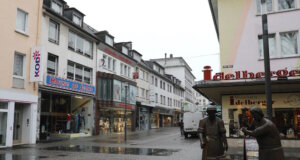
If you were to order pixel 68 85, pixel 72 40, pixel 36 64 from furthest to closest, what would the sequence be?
pixel 72 40 < pixel 68 85 < pixel 36 64

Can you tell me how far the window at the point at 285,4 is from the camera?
15627 mm

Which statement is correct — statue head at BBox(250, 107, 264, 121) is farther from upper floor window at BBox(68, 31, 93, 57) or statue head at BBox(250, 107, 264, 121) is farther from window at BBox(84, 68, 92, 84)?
window at BBox(84, 68, 92, 84)

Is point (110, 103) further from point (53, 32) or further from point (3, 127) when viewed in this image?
point (3, 127)

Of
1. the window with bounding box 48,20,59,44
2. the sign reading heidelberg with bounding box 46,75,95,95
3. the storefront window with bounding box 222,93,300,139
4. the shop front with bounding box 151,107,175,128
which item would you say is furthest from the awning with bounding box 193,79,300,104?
the shop front with bounding box 151,107,175,128

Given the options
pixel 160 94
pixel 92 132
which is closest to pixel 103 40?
pixel 92 132

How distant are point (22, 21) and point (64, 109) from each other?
9241 millimetres

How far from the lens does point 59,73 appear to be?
23172 mm

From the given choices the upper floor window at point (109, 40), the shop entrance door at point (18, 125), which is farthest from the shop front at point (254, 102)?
the upper floor window at point (109, 40)

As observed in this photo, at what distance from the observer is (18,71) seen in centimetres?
1886

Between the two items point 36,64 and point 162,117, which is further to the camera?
point 162,117

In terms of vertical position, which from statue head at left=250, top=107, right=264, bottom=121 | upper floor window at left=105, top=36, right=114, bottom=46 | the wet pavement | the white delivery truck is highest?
upper floor window at left=105, top=36, right=114, bottom=46

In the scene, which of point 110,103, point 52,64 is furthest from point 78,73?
point 110,103

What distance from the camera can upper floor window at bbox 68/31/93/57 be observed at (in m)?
25.2

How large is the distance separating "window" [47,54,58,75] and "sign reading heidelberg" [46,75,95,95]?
0.99 meters
